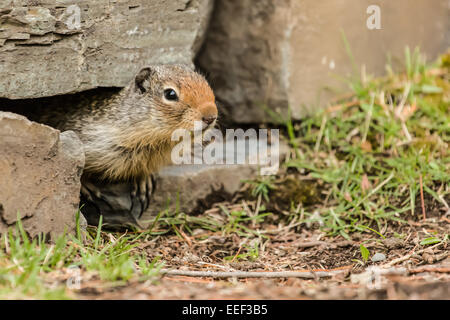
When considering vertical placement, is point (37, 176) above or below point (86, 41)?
below

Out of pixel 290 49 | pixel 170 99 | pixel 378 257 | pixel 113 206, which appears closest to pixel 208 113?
pixel 170 99

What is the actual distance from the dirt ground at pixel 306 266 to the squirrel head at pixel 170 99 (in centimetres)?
100

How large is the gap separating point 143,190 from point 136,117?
764 millimetres

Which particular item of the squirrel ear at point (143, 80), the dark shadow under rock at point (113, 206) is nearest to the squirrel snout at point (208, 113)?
the squirrel ear at point (143, 80)

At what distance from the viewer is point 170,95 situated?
4609 mm

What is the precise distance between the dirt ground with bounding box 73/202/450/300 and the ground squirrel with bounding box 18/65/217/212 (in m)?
0.77

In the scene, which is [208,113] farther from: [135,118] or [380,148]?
[380,148]

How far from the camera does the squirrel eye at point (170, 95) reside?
4586 mm

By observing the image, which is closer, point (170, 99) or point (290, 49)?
point (170, 99)

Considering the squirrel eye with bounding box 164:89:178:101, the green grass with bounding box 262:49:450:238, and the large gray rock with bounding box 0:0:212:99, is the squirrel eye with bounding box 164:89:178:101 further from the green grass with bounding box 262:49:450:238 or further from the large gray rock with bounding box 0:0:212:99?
the green grass with bounding box 262:49:450:238

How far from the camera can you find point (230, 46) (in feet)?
20.5

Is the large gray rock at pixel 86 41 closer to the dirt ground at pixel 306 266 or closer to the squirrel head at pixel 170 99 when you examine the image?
the squirrel head at pixel 170 99
